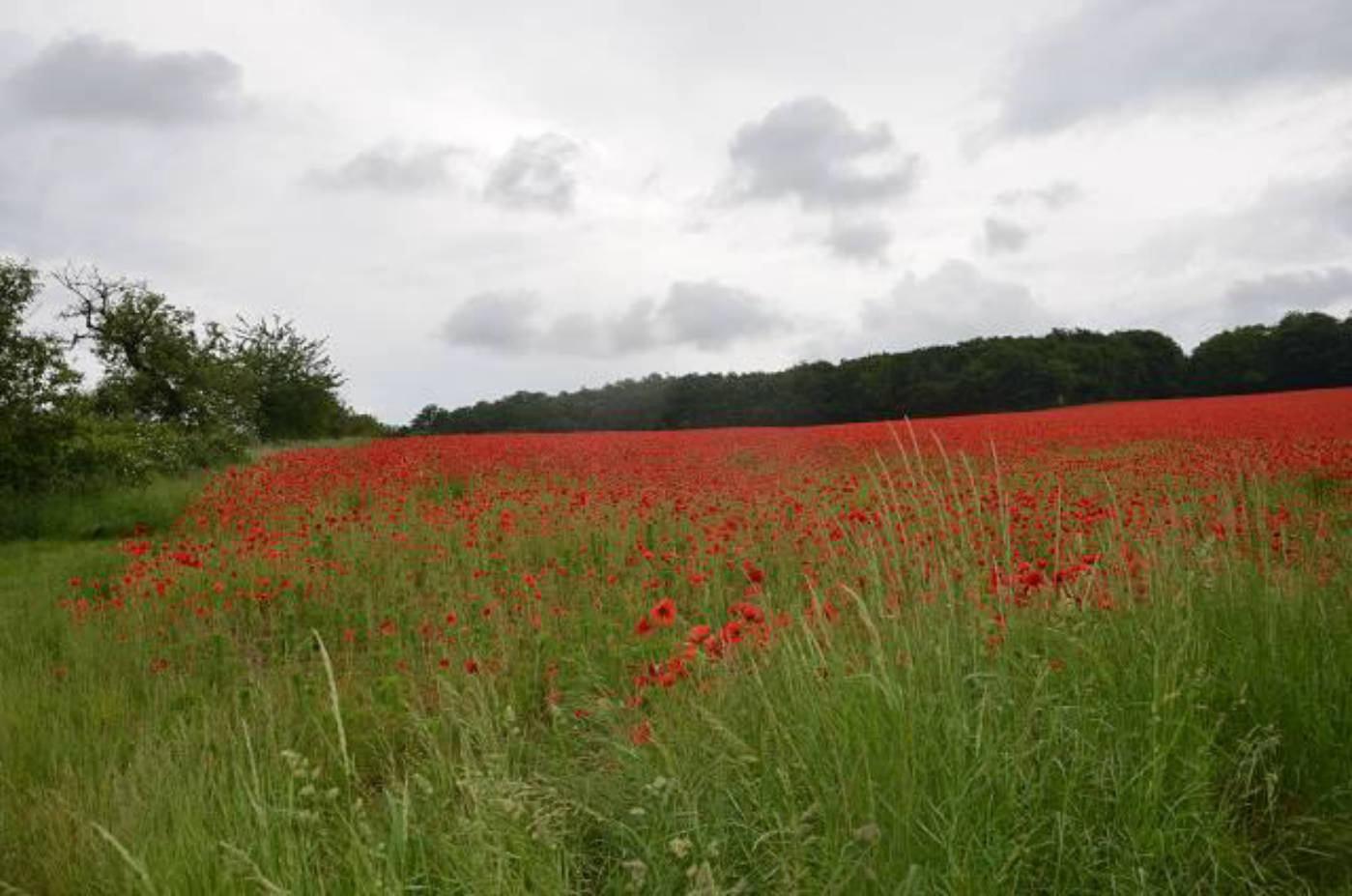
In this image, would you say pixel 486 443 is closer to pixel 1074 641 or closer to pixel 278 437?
pixel 1074 641

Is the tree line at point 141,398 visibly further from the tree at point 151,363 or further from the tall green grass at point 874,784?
the tall green grass at point 874,784

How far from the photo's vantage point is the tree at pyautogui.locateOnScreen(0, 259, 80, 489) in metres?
12.4

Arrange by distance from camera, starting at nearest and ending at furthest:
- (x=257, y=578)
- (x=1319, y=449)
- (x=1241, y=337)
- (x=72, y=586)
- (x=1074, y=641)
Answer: (x=1074, y=641) → (x=257, y=578) → (x=72, y=586) → (x=1319, y=449) → (x=1241, y=337)

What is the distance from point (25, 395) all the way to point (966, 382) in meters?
33.8

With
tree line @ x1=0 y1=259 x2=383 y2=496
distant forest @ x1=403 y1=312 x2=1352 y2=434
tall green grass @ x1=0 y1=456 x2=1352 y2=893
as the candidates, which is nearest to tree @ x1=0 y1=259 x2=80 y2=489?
tree line @ x1=0 y1=259 x2=383 y2=496

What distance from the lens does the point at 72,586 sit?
7266mm

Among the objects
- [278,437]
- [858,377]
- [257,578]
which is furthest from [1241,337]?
[257,578]

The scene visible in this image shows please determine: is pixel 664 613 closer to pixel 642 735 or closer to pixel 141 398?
pixel 642 735

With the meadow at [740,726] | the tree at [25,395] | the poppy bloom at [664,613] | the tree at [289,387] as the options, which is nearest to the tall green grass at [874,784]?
the meadow at [740,726]

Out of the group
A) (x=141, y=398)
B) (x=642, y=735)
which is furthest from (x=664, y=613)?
(x=141, y=398)

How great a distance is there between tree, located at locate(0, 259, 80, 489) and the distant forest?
25464mm

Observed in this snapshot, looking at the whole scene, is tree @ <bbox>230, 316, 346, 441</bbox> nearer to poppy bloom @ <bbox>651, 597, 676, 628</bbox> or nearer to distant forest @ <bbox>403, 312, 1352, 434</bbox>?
distant forest @ <bbox>403, 312, 1352, 434</bbox>

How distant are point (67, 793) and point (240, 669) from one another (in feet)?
6.07

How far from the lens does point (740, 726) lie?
9.28 ft
